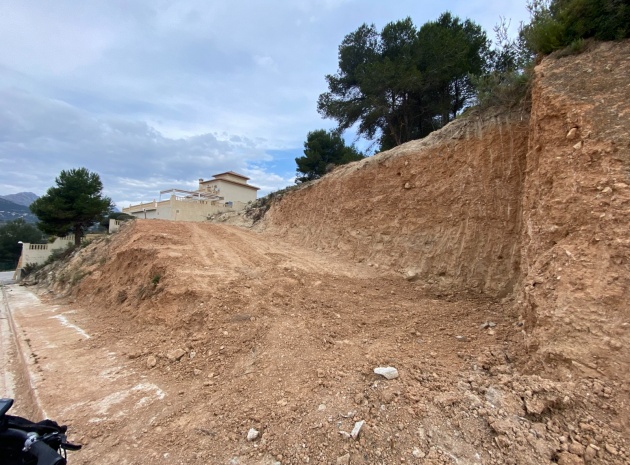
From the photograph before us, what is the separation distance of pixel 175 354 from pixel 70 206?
25.3 meters

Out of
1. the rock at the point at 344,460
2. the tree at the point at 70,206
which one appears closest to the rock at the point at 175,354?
the rock at the point at 344,460

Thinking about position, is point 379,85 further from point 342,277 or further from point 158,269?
point 158,269

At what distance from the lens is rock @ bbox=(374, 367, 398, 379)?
10.8 ft

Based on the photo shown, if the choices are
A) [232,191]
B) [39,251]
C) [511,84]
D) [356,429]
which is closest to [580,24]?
[511,84]

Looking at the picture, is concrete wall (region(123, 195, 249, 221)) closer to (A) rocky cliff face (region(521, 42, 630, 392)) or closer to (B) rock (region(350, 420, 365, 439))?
(A) rocky cliff face (region(521, 42, 630, 392))

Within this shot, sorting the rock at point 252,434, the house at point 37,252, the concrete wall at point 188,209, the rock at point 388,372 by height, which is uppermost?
the concrete wall at point 188,209

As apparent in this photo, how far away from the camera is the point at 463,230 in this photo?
21.9 ft

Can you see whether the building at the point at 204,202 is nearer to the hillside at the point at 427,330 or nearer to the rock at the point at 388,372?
the hillside at the point at 427,330

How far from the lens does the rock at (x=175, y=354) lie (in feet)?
14.8

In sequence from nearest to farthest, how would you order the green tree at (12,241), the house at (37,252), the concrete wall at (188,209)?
the concrete wall at (188,209) < the house at (37,252) < the green tree at (12,241)

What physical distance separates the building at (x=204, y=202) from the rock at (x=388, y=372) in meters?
17.3

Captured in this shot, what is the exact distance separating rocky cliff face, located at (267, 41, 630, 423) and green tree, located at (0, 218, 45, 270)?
48.2m

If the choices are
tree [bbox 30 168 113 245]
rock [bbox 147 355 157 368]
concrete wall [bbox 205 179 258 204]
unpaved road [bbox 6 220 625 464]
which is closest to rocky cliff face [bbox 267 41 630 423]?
unpaved road [bbox 6 220 625 464]

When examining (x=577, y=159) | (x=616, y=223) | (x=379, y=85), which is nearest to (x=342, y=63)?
(x=379, y=85)
